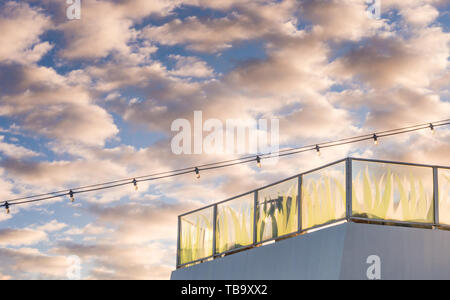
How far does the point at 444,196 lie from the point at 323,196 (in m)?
2.11

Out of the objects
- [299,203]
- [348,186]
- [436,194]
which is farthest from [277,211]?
[436,194]

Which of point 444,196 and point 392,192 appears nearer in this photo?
point 392,192

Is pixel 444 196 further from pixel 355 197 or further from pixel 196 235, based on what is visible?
pixel 196 235

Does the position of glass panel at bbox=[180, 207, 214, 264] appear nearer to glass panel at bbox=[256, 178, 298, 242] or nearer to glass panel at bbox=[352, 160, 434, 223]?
glass panel at bbox=[256, 178, 298, 242]

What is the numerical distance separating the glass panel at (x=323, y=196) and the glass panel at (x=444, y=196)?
6.02 ft

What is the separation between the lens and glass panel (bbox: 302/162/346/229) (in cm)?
1062

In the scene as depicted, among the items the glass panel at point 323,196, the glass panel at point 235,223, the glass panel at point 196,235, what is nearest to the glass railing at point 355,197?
the glass panel at point 323,196

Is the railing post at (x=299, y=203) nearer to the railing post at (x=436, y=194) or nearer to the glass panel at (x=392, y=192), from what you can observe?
the glass panel at (x=392, y=192)

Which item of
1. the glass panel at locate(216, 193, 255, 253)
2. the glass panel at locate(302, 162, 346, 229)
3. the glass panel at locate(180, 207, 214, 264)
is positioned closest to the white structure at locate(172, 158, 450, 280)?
the glass panel at locate(302, 162, 346, 229)

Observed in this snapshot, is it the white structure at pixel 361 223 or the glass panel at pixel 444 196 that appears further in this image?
the glass panel at pixel 444 196

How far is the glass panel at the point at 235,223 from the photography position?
1362 centimetres

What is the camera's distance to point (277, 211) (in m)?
12.5

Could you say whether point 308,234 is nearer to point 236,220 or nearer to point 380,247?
point 380,247
